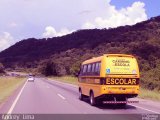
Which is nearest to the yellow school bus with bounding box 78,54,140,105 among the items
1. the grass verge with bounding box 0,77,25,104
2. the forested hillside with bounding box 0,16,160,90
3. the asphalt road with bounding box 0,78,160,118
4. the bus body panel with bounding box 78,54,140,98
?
the bus body panel with bounding box 78,54,140,98

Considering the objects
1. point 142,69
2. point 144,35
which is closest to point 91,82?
point 142,69

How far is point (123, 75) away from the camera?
63.8ft

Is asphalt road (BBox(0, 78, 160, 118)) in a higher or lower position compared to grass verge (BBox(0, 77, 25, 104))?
lower

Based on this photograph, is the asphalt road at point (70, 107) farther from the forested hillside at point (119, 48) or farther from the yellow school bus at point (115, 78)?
the forested hillside at point (119, 48)

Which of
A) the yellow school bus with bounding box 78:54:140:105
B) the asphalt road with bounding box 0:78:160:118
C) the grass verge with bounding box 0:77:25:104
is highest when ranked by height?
the yellow school bus with bounding box 78:54:140:105

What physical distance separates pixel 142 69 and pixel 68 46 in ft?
408

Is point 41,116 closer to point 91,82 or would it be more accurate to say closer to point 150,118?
point 150,118

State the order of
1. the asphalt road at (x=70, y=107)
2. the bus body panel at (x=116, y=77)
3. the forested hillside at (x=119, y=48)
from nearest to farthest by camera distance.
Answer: the asphalt road at (x=70, y=107)
the bus body panel at (x=116, y=77)
the forested hillside at (x=119, y=48)

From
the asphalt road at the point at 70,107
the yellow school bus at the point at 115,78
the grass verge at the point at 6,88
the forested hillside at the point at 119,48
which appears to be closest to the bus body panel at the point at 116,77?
the yellow school bus at the point at 115,78

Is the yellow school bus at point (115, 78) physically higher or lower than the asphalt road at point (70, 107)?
higher

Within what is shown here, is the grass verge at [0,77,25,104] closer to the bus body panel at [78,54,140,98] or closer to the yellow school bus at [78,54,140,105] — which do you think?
the yellow school bus at [78,54,140,105]

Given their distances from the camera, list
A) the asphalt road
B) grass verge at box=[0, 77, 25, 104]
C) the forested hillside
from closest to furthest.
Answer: the asphalt road
grass verge at box=[0, 77, 25, 104]
the forested hillside

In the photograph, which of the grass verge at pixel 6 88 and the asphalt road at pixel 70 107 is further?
the grass verge at pixel 6 88

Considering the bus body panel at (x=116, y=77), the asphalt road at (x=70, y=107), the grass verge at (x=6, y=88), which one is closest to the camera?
the asphalt road at (x=70, y=107)
